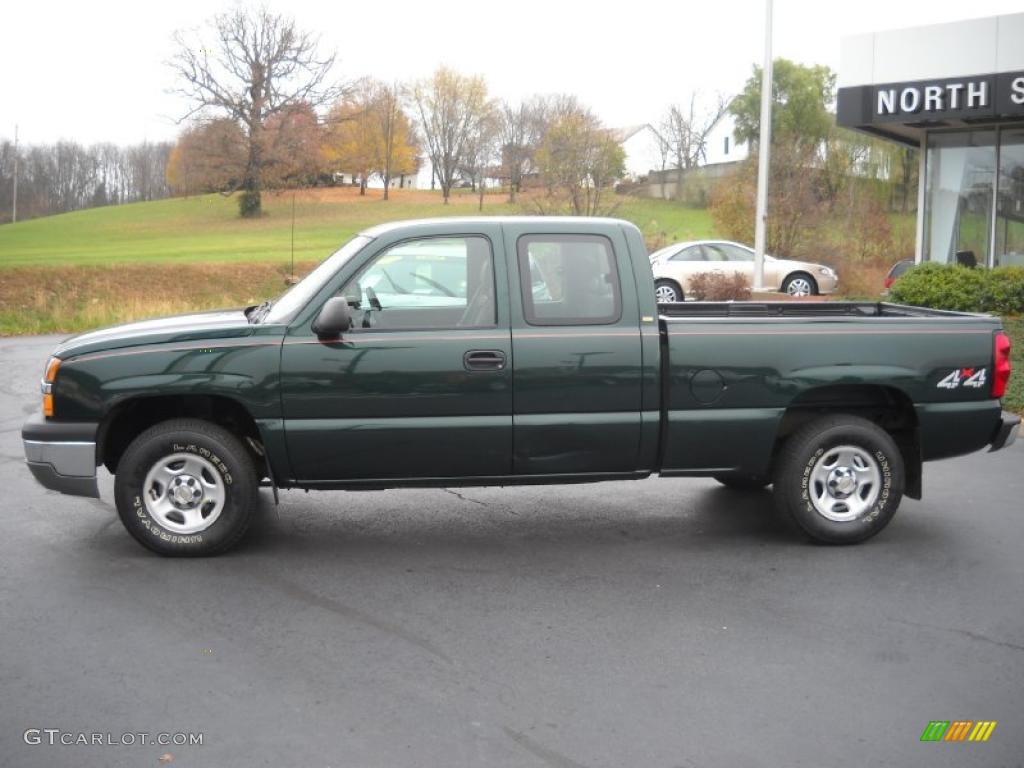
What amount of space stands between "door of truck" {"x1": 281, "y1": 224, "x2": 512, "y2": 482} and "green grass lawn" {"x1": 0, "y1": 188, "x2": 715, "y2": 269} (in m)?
26.3

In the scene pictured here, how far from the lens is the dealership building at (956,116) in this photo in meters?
19.2

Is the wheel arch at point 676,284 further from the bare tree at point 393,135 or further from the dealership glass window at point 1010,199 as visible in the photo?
the bare tree at point 393,135

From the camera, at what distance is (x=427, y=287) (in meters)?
6.39

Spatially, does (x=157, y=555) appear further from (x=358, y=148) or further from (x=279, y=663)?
(x=358, y=148)

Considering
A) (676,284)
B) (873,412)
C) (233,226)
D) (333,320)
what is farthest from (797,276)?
(233,226)

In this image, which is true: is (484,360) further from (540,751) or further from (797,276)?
(797,276)

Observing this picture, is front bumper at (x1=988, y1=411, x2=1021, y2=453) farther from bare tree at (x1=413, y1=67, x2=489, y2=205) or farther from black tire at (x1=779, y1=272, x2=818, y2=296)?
bare tree at (x1=413, y1=67, x2=489, y2=205)

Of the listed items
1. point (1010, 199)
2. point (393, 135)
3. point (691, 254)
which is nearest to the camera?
point (1010, 199)

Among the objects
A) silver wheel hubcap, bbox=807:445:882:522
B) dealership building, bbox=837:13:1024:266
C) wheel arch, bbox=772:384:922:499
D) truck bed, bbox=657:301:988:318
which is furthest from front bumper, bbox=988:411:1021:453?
dealership building, bbox=837:13:1024:266

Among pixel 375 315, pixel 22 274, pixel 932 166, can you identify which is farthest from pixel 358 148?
pixel 375 315

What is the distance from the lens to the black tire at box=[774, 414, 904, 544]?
6.63m

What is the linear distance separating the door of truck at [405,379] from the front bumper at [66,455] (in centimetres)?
109

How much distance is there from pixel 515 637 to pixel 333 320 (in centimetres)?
201

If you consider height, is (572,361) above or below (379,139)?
below
